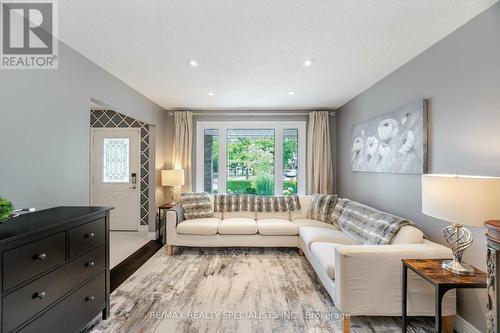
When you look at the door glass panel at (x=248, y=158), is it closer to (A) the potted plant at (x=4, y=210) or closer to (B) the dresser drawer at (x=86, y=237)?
(B) the dresser drawer at (x=86, y=237)

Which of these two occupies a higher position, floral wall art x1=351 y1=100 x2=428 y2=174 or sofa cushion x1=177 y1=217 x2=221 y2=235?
floral wall art x1=351 y1=100 x2=428 y2=174

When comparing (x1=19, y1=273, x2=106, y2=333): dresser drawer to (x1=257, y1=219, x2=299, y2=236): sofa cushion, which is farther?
(x1=257, y1=219, x2=299, y2=236): sofa cushion

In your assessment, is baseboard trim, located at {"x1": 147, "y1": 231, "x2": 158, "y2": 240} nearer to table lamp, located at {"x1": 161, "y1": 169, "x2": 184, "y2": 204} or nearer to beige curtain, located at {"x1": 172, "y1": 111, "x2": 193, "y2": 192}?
table lamp, located at {"x1": 161, "y1": 169, "x2": 184, "y2": 204}

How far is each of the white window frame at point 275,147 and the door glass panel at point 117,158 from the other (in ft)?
4.65

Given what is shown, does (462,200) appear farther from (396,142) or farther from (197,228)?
(197,228)

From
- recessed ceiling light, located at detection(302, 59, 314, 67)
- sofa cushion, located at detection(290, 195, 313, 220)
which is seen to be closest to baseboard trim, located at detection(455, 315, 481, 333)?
sofa cushion, located at detection(290, 195, 313, 220)

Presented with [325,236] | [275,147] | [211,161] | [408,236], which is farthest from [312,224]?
[211,161]

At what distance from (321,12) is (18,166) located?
8.36 feet

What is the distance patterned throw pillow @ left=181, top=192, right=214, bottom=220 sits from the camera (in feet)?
12.6

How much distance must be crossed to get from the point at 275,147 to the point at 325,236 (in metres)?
2.20

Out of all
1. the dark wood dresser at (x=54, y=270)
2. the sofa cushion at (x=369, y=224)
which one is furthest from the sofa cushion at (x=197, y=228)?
the sofa cushion at (x=369, y=224)

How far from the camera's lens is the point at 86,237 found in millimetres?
1749

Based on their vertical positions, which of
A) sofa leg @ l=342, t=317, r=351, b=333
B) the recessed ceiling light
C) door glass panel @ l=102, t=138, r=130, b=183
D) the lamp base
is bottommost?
sofa leg @ l=342, t=317, r=351, b=333

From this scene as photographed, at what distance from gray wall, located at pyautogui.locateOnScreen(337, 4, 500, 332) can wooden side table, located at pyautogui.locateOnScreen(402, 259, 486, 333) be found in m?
0.28
